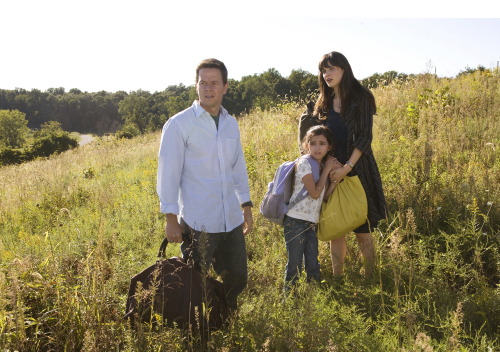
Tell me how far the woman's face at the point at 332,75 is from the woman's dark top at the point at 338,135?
0.26 meters

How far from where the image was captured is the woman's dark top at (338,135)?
2.82 metres

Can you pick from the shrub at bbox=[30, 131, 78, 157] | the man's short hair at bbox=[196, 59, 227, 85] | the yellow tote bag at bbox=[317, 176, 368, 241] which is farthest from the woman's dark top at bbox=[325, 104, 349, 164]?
the shrub at bbox=[30, 131, 78, 157]

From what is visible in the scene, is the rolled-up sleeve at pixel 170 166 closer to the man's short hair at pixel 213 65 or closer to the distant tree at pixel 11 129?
the man's short hair at pixel 213 65

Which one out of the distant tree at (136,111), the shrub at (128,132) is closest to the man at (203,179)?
the shrub at (128,132)

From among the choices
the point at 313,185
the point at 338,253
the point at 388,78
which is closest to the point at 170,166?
the point at 313,185

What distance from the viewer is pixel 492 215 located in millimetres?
3391

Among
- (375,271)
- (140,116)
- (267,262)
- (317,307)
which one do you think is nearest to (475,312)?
(375,271)

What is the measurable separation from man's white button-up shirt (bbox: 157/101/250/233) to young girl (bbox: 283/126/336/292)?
0.56 meters

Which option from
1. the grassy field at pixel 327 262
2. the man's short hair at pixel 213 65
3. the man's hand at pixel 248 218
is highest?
the man's short hair at pixel 213 65

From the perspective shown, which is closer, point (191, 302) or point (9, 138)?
point (191, 302)

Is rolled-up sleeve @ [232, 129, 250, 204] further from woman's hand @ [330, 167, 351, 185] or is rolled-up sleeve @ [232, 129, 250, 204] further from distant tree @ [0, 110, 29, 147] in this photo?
distant tree @ [0, 110, 29, 147]

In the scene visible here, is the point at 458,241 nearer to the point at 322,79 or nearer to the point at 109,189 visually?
the point at 322,79

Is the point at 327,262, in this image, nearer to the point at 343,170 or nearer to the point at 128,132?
the point at 343,170

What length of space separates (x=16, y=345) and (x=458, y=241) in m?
3.67
